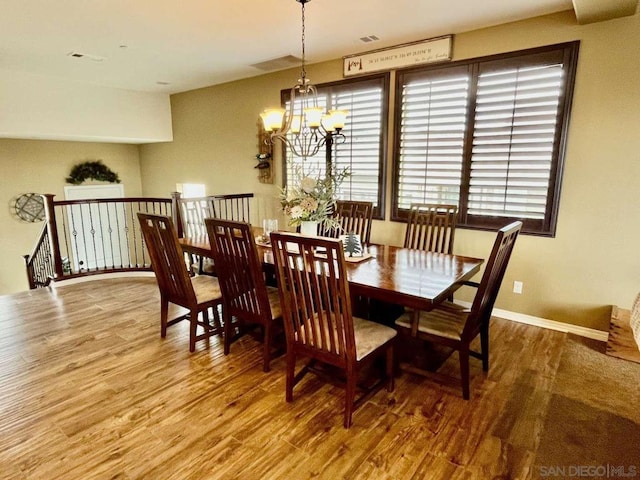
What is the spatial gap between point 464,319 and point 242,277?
1539 mm

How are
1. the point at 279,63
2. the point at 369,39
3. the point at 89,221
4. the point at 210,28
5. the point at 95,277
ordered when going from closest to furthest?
the point at 210,28, the point at 369,39, the point at 279,63, the point at 95,277, the point at 89,221

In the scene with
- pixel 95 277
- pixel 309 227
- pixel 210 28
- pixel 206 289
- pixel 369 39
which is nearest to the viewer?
pixel 309 227

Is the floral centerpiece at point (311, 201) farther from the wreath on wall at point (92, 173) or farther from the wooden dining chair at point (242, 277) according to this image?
the wreath on wall at point (92, 173)

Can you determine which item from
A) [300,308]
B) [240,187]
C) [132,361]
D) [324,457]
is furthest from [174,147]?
[324,457]

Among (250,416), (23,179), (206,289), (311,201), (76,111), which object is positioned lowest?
(250,416)

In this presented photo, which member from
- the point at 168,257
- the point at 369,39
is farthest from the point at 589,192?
Answer: the point at 168,257

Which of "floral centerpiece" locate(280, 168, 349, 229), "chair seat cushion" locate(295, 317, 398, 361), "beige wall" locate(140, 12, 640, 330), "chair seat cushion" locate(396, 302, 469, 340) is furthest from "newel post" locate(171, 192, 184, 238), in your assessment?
"beige wall" locate(140, 12, 640, 330)

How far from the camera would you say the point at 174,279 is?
9.74 ft

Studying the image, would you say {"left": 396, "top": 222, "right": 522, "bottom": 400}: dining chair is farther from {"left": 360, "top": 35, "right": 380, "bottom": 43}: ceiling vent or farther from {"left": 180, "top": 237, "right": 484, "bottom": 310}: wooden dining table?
{"left": 360, "top": 35, "right": 380, "bottom": 43}: ceiling vent

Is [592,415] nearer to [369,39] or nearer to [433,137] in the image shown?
[433,137]

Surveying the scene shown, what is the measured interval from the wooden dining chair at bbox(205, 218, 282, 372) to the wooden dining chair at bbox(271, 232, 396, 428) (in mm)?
313

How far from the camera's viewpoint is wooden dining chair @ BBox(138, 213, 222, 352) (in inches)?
109

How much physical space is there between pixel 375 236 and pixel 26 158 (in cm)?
627

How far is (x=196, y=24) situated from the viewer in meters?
3.44
